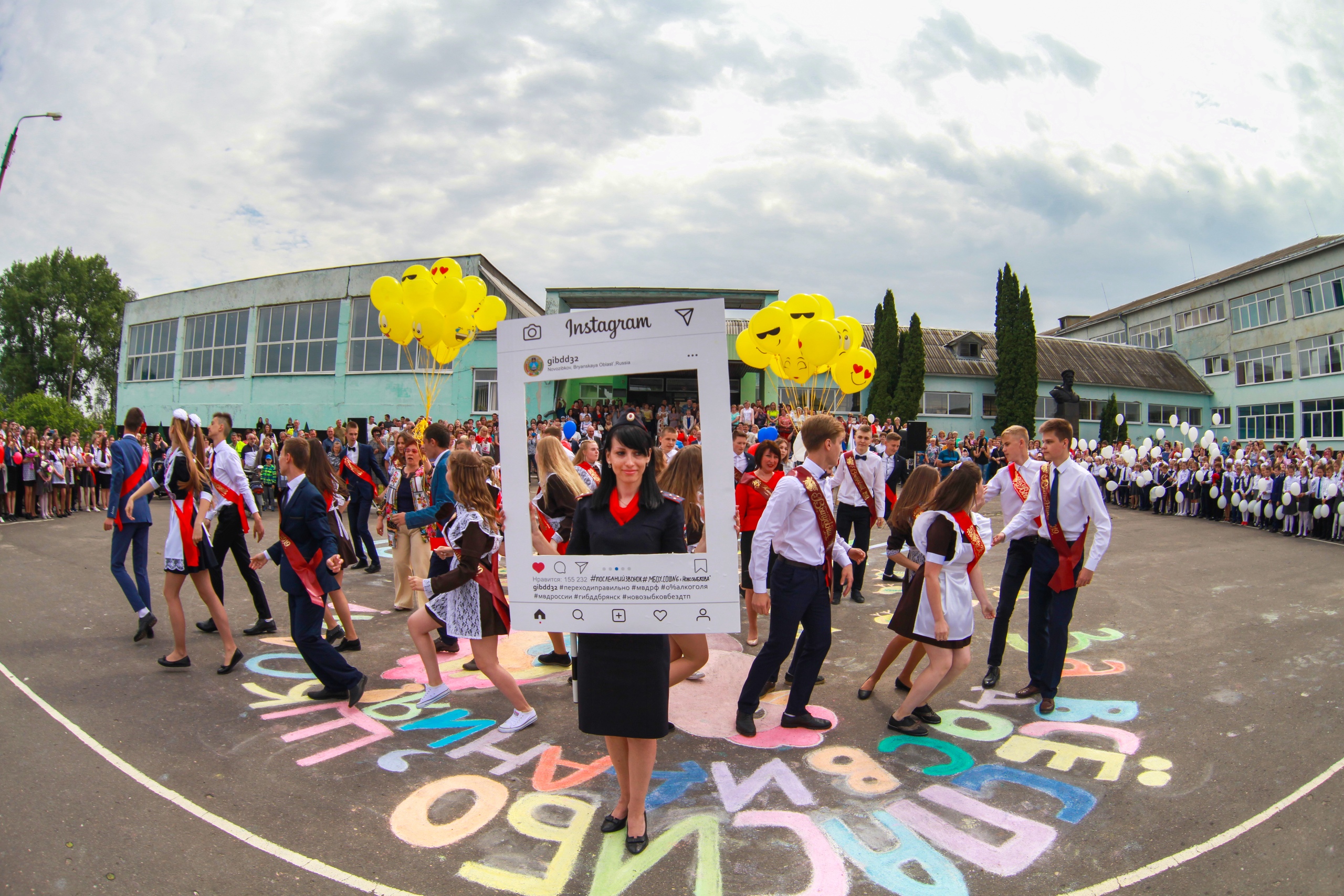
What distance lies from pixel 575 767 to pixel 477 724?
0.94m

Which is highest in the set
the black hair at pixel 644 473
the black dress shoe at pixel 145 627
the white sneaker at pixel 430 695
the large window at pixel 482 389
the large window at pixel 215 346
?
the large window at pixel 215 346

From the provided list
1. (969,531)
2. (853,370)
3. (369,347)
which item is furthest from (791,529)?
(369,347)

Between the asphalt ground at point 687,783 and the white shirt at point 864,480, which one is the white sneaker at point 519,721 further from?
the white shirt at point 864,480

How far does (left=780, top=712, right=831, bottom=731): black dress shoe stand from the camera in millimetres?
4793

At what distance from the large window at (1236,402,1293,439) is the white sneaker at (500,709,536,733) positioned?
46866 millimetres

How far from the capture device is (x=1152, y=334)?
49.9 meters

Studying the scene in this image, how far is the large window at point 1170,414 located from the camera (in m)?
43.6

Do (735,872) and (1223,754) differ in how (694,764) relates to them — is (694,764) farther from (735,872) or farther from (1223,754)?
(1223,754)

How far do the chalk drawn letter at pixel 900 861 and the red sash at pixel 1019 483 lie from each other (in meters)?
3.00

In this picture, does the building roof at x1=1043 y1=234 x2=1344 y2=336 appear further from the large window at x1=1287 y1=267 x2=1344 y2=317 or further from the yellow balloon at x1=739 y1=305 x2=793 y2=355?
the yellow balloon at x1=739 y1=305 x2=793 y2=355

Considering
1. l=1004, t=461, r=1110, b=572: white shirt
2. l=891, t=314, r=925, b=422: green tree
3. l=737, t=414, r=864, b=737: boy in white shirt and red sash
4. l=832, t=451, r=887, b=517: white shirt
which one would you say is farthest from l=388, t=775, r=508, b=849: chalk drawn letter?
l=891, t=314, r=925, b=422: green tree

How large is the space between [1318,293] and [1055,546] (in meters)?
44.3

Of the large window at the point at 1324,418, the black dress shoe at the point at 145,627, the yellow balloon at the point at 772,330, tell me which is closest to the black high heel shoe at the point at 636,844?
the black dress shoe at the point at 145,627

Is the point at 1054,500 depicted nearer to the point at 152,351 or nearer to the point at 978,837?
the point at 978,837
